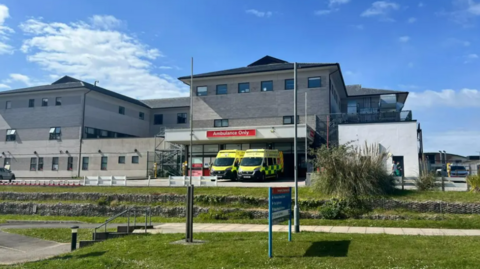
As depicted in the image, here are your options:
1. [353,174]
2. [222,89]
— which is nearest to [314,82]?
[222,89]

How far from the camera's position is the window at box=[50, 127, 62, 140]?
48.2 meters

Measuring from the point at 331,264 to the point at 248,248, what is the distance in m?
2.48

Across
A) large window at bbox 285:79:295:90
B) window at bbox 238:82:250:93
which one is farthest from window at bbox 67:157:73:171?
large window at bbox 285:79:295:90

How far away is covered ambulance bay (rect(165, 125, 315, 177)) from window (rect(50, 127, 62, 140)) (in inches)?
743

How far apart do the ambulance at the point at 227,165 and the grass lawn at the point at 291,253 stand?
57.1ft

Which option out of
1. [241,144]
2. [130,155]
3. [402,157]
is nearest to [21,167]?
[130,155]

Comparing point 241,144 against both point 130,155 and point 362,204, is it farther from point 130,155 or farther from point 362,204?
point 362,204

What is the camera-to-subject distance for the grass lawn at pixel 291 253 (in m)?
8.01

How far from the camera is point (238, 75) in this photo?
134ft

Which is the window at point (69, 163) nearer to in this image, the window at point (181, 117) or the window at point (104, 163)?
the window at point (104, 163)

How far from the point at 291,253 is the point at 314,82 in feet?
102

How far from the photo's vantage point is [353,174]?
55.9 feet

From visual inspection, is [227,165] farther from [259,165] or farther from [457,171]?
[457,171]

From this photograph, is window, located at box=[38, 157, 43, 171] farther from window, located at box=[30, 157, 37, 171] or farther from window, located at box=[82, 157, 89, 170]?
window, located at box=[82, 157, 89, 170]
